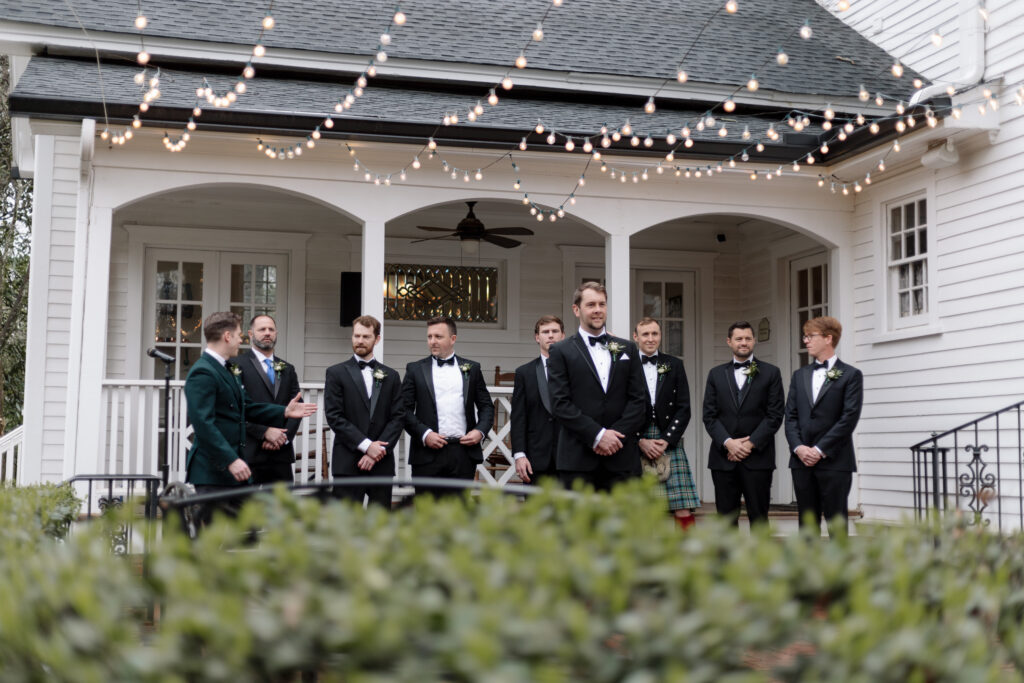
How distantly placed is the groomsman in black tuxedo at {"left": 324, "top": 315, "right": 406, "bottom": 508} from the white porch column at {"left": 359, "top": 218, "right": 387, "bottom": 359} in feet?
4.11

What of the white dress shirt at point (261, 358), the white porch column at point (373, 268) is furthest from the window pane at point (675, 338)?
the white dress shirt at point (261, 358)

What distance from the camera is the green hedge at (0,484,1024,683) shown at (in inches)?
80.2

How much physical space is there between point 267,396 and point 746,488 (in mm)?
3254

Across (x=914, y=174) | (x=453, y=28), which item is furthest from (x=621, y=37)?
(x=914, y=174)

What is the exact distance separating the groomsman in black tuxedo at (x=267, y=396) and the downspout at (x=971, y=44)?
17.7ft

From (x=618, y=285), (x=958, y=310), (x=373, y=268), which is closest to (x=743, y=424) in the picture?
(x=618, y=285)

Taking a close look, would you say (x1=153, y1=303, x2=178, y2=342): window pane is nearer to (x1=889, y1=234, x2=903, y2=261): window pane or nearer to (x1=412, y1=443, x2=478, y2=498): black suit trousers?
(x1=412, y1=443, x2=478, y2=498): black suit trousers

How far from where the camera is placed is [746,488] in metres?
7.71

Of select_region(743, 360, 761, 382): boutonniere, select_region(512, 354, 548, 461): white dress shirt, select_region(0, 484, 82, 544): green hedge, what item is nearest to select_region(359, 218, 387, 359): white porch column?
select_region(512, 354, 548, 461): white dress shirt

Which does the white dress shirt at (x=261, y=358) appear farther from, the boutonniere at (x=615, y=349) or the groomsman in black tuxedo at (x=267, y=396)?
the boutonniere at (x=615, y=349)

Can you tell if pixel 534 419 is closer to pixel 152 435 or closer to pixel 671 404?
pixel 671 404

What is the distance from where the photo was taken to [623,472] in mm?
6820

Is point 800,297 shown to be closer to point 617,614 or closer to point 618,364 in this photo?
point 618,364

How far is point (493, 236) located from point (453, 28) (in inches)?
93.6
